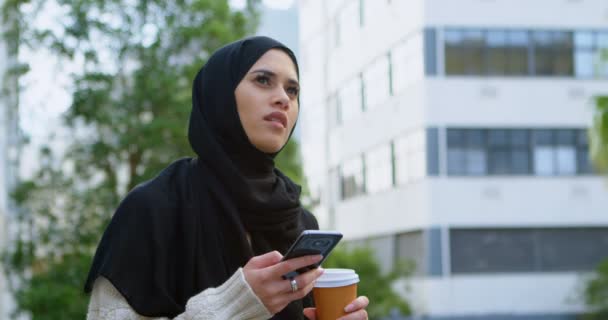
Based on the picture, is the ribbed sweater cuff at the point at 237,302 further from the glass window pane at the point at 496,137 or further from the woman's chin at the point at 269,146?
the glass window pane at the point at 496,137

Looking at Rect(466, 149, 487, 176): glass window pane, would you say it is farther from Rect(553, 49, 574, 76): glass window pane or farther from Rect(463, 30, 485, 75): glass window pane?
Rect(553, 49, 574, 76): glass window pane

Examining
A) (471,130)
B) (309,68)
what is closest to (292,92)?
(471,130)

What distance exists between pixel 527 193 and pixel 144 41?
46.9 ft

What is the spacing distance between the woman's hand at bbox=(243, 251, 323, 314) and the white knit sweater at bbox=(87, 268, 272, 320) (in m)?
0.01

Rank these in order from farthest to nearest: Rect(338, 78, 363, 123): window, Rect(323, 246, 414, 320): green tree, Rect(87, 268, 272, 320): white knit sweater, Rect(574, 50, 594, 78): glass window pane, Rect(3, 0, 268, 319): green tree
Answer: Rect(338, 78, 363, 123): window → Rect(574, 50, 594, 78): glass window pane → Rect(323, 246, 414, 320): green tree → Rect(3, 0, 268, 319): green tree → Rect(87, 268, 272, 320): white knit sweater

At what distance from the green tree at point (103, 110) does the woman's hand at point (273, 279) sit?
1063 centimetres

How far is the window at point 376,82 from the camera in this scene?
27.7m

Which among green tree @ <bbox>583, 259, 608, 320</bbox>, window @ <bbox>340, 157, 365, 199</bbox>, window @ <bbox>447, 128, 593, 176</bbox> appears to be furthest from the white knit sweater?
window @ <bbox>340, 157, 365, 199</bbox>

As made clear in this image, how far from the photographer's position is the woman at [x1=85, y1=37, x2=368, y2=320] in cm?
238

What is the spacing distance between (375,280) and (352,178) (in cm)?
782

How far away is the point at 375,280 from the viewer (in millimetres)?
23953

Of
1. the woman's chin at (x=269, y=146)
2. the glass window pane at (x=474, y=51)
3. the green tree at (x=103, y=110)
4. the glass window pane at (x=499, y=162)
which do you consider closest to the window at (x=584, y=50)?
the glass window pane at (x=474, y=51)

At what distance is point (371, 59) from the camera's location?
28.9 meters

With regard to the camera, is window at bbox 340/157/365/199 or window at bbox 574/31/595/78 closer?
window at bbox 574/31/595/78
